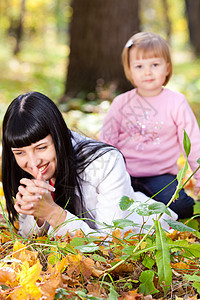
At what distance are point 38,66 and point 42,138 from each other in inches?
441

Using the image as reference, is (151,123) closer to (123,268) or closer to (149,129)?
(149,129)

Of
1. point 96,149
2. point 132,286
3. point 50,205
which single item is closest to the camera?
point 132,286

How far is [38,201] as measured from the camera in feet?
6.68

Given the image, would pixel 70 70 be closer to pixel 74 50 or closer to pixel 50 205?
pixel 74 50

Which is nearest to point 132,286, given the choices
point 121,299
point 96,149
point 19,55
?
point 121,299

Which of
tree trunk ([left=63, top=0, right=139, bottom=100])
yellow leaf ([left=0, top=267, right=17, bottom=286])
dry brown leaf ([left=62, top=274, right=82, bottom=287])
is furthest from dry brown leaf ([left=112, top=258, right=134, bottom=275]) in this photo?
tree trunk ([left=63, top=0, right=139, bottom=100])

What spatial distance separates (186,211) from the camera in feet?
9.98

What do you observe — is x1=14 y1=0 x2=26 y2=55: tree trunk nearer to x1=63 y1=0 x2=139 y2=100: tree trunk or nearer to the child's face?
x1=63 y1=0 x2=139 y2=100: tree trunk

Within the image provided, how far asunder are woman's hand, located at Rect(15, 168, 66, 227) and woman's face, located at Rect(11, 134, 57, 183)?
0.11 metres

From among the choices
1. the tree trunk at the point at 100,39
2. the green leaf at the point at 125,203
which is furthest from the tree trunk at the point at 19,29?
the green leaf at the point at 125,203

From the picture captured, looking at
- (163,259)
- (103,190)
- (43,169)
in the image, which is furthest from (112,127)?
(163,259)

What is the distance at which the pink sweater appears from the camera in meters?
3.11

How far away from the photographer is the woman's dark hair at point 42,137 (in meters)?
2.13

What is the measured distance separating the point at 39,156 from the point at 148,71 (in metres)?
1.26
